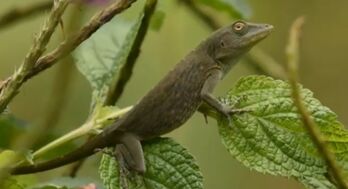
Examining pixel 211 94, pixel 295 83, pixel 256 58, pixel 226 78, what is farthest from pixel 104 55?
pixel 226 78

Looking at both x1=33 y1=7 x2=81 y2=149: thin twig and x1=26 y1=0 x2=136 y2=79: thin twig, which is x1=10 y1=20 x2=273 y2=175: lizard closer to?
x1=26 y1=0 x2=136 y2=79: thin twig

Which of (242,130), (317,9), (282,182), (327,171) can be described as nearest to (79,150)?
(242,130)

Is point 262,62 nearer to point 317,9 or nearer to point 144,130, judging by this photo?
point 144,130

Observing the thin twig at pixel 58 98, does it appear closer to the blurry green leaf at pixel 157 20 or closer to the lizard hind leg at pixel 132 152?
the lizard hind leg at pixel 132 152

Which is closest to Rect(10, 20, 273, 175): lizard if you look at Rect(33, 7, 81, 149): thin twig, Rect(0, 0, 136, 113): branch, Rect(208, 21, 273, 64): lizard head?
Rect(208, 21, 273, 64): lizard head

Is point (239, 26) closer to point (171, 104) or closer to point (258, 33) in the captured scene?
point (258, 33)

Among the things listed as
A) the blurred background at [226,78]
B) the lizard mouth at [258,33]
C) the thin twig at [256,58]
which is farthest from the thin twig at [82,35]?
the thin twig at [256,58]

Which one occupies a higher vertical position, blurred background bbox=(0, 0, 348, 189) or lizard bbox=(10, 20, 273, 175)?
blurred background bbox=(0, 0, 348, 189)
